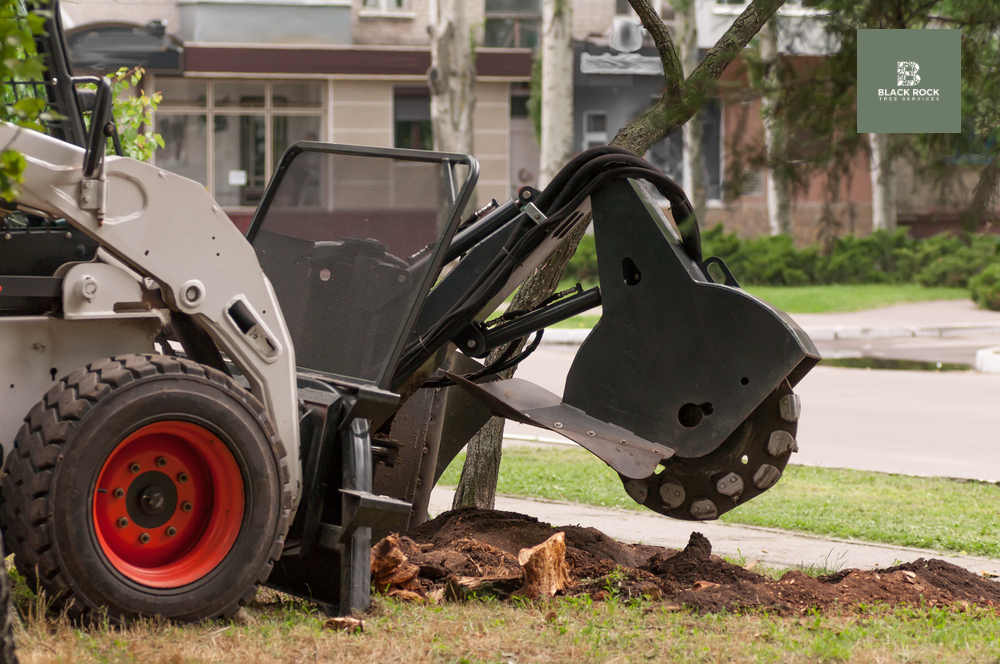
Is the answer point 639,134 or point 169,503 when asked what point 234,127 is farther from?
point 169,503

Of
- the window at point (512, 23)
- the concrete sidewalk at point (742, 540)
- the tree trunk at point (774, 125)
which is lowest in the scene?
the concrete sidewalk at point (742, 540)

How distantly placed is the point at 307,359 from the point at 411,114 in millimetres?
25484

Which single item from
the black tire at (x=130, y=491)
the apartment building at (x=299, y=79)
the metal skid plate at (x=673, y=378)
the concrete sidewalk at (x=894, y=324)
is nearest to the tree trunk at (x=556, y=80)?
the apartment building at (x=299, y=79)

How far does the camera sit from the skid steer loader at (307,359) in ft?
12.8

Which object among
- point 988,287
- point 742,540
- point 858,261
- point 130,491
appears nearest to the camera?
point 130,491

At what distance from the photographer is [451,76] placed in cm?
2295

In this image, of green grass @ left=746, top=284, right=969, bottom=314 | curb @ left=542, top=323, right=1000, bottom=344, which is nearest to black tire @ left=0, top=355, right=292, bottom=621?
curb @ left=542, top=323, right=1000, bottom=344

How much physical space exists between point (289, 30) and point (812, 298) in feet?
47.0

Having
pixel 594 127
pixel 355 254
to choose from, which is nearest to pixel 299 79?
pixel 594 127

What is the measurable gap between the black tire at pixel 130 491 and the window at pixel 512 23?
2722 cm

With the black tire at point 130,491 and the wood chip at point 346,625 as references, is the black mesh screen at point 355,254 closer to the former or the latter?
the black tire at point 130,491

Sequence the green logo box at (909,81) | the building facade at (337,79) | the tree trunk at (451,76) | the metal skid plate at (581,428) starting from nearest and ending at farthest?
the green logo box at (909,81) < the metal skid plate at (581,428) < the tree trunk at (451,76) < the building facade at (337,79)

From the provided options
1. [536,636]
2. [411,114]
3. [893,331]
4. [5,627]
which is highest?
[411,114]

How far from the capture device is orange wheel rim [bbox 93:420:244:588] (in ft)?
13.0
